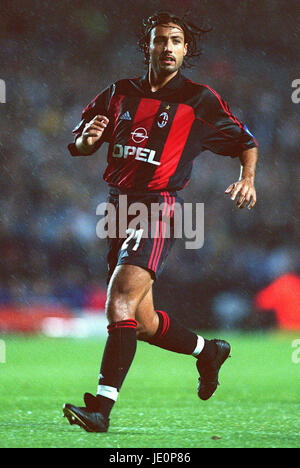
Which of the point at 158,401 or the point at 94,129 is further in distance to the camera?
the point at 158,401

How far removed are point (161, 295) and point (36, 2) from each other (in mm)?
6184

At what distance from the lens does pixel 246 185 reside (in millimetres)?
3711

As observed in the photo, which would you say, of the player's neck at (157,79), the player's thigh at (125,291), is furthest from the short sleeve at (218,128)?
the player's thigh at (125,291)

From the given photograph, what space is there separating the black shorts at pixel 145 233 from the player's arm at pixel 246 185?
0.30 meters

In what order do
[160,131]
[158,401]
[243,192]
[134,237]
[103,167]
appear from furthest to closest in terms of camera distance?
[103,167] < [158,401] < [160,131] < [243,192] < [134,237]

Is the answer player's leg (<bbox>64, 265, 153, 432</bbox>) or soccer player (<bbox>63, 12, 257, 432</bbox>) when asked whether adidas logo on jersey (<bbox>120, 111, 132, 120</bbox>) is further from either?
player's leg (<bbox>64, 265, 153, 432</bbox>)

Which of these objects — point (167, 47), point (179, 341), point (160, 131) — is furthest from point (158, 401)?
point (167, 47)

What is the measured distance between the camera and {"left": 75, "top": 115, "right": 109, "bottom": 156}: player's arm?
12.2ft

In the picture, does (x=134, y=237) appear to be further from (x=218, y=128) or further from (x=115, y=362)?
(x=218, y=128)

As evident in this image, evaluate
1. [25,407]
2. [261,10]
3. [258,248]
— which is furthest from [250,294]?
[25,407]

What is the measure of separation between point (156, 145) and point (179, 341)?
107 centimetres

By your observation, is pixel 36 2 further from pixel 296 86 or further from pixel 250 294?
pixel 250 294

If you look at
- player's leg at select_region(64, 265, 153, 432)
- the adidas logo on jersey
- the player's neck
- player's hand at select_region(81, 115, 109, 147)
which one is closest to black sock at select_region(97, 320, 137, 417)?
player's leg at select_region(64, 265, 153, 432)

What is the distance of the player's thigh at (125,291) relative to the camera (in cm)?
338
